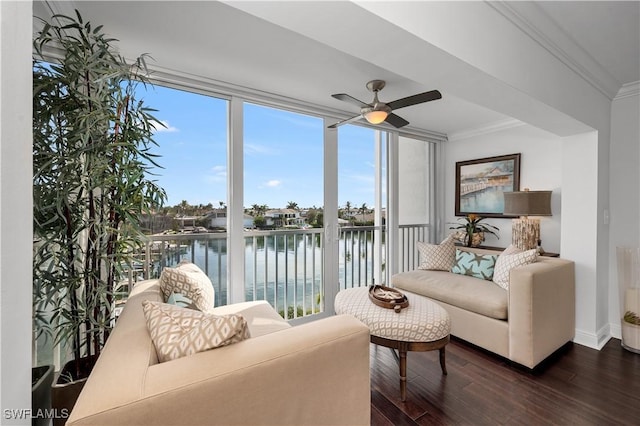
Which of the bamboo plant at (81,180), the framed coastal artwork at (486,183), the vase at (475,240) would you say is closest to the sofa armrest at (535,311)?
the vase at (475,240)

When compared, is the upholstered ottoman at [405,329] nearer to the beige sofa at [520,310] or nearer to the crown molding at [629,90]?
the beige sofa at [520,310]

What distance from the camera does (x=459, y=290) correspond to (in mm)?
2654

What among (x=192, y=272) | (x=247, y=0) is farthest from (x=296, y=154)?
(x=247, y=0)

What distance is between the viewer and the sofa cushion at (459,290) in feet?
7.70

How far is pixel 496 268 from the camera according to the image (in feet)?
9.05

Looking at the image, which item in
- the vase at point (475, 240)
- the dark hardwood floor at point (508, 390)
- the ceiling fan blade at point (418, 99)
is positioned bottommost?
the dark hardwood floor at point (508, 390)

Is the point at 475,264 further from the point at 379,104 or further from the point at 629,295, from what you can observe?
the point at 379,104

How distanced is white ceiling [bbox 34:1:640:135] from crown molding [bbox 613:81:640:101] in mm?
75

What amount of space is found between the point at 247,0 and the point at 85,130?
94 cm

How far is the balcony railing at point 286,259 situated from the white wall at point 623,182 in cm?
203

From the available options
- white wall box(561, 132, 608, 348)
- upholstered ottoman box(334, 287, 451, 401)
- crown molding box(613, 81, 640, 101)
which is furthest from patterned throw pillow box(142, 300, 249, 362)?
crown molding box(613, 81, 640, 101)

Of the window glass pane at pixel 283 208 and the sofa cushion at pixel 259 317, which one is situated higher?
the window glass pane at pixel 283 208

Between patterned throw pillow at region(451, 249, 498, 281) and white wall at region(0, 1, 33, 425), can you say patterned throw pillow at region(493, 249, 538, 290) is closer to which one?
patterned throw pillow at region(451, 249, 498, 281)

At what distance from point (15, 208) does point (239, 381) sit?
30.2 inches
